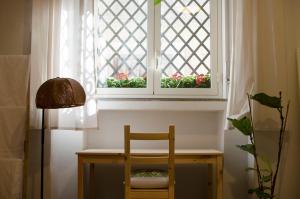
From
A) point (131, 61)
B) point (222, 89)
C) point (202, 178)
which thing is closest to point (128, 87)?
point (131, 61)

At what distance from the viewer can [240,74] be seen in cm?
304

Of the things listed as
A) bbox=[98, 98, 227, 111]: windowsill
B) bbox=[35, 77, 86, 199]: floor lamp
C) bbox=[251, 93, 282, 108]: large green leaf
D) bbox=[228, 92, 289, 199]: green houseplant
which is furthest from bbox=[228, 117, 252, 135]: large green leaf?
bbox=[35, 77, 86, 199]: floor lamp

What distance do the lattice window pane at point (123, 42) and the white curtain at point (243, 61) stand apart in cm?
96

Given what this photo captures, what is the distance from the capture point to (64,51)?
3.18 m

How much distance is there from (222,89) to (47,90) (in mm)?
1753

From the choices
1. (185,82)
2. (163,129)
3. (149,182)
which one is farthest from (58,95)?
(185,82)

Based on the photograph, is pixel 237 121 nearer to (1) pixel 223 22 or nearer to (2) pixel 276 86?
A: (2) pixel 276 86

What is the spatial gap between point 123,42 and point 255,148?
170cm

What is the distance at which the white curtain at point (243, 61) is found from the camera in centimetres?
302

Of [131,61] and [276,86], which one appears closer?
[276,86]

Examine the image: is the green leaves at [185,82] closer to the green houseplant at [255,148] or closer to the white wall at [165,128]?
the white wall at [165,128]

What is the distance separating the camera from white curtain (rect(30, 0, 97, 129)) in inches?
121

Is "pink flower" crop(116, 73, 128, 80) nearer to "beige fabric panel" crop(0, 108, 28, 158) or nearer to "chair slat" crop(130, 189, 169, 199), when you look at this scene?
"beige fabric panel" crop(0, 108, 28, 158)

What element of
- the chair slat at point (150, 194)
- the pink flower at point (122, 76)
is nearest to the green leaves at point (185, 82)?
the pink flower at point (122, 76)
